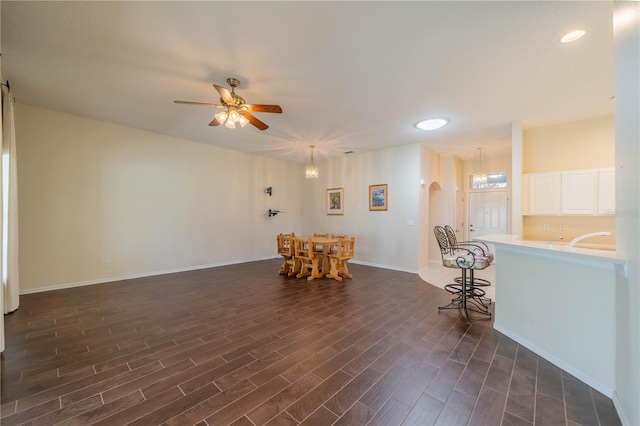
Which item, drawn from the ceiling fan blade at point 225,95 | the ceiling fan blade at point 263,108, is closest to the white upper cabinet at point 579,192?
the ceiling fan blade at point 263,108

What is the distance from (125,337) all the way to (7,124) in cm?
306

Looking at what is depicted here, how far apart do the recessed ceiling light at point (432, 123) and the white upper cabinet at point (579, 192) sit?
2.00 m

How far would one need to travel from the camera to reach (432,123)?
4195 mm

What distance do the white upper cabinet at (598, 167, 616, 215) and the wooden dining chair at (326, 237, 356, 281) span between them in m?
3.76

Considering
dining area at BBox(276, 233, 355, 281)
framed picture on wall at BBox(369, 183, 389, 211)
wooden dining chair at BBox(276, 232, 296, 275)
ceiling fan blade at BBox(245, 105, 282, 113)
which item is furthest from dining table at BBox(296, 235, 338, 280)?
ceiling fan blade at BBox(245, 105, 282, 113)

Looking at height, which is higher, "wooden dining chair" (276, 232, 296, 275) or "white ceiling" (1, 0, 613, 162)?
"white ceiling" (1, 0, 613, 162)

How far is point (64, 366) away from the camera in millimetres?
2012

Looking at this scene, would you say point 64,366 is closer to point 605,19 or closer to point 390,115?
point 390,115

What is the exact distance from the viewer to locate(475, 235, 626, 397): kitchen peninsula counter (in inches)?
69.3

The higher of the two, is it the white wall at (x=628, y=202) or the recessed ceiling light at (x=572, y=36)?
the recessed ceiling light at (x=572, y=36)

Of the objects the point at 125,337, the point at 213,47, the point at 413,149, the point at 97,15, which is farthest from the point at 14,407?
the point at 413,149

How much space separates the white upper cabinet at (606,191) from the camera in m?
3.52

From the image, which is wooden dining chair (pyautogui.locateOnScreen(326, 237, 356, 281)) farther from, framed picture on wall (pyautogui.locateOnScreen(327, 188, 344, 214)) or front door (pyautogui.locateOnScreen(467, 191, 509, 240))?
front door (pyautogui.locateOnScreen(467, 191, 509, 240))

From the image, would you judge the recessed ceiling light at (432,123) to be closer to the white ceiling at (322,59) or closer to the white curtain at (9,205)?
the white ceiling at (322,59)
